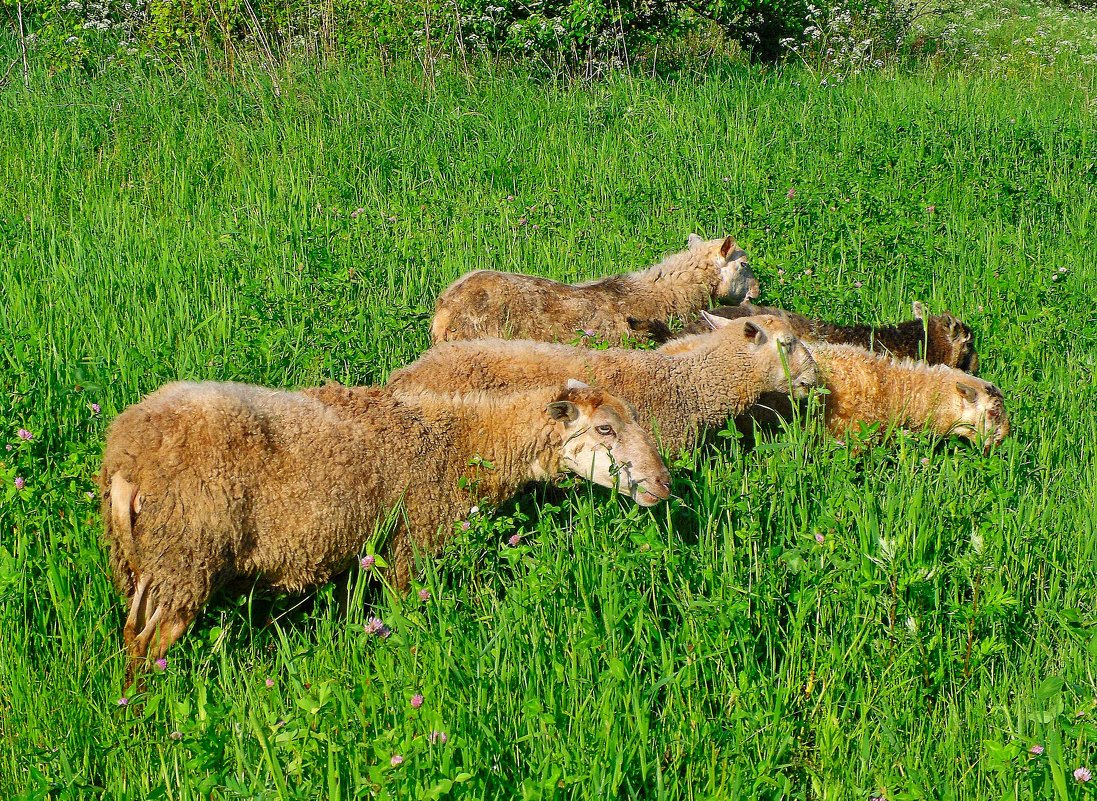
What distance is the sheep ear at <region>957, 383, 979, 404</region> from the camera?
6469 millimetres

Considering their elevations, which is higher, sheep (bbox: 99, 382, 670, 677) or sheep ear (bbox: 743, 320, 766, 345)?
sheep (bbox: 99, 382, 670, 677)

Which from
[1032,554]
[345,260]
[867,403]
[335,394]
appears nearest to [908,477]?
[1032,554]

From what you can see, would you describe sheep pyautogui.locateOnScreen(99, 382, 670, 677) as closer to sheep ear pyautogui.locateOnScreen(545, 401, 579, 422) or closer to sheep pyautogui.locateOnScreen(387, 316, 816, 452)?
sheep ear pyautogui.locateOnScreen(545, 401, 579, 422)

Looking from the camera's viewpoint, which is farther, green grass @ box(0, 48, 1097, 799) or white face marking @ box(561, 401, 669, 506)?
white face marking @ box(561, 401, 669, 506)

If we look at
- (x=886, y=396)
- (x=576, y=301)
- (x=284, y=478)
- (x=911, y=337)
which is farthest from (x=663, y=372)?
(x=284, y=478)

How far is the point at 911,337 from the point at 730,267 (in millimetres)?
1511

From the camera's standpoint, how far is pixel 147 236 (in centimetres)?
812

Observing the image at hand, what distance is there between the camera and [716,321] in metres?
7.01

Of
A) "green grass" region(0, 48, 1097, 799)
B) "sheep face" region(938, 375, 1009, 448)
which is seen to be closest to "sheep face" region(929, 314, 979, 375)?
"green grass" region(0, 48, 1097, 799)

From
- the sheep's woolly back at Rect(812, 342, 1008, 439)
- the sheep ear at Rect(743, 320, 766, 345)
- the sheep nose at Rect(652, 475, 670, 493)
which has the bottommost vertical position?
the sheep's woolly back at Rect(812, 342, 1008, 439)

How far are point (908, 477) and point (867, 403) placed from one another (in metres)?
1.45

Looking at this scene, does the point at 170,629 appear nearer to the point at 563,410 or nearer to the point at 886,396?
the point at 563,410

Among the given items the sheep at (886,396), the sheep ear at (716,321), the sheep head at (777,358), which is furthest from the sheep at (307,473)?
the sheep ear at (716,321)

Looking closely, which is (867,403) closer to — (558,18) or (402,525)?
(402,525)
